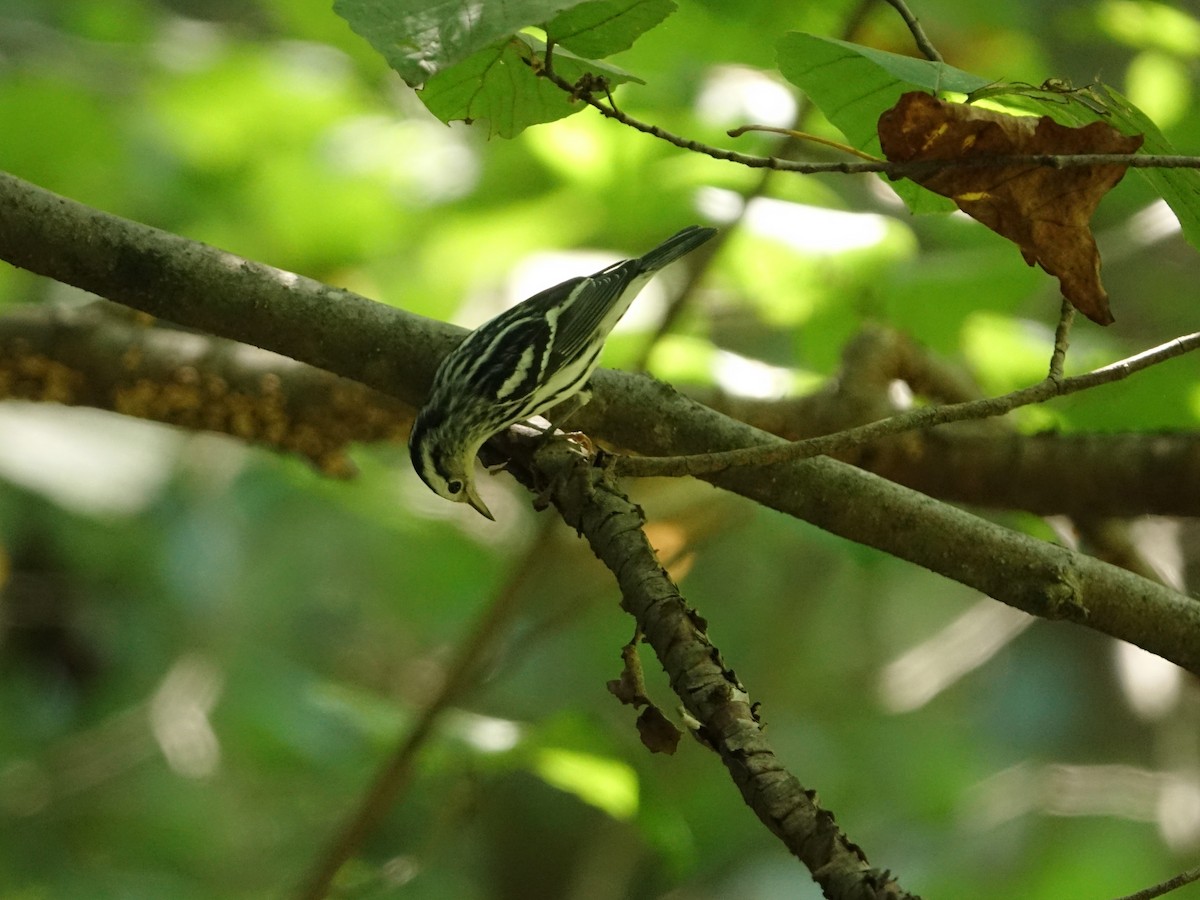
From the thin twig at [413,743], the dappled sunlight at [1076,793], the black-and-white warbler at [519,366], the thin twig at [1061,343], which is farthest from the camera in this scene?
the dappled sunlight at [1076,793]

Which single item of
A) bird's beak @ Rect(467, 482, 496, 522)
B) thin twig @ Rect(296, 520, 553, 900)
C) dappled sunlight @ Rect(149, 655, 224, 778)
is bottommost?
dappled sunlight @ Rect(149, 655, 224, 778)

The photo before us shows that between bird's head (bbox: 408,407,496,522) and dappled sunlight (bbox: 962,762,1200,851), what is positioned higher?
dappled sunlight (bbox: 962,762,1200,851)

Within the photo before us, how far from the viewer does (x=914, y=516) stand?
4.73 ft

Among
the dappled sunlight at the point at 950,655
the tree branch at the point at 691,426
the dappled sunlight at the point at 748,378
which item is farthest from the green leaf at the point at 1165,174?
the dappled sunlight at the point at 950,655

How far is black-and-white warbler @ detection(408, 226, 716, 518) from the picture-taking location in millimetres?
1797

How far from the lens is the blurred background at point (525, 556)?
2430mm

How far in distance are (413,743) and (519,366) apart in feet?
2.28

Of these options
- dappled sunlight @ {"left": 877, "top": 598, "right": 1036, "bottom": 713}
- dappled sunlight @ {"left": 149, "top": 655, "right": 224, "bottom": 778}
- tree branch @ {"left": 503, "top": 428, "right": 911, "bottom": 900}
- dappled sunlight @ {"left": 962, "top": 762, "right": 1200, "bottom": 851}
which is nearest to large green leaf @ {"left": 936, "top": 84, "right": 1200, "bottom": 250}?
tree branch @ {"left": 503, "top": 428, "right": 911, "bottom": 900}

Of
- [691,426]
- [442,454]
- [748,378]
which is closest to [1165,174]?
[691,426]

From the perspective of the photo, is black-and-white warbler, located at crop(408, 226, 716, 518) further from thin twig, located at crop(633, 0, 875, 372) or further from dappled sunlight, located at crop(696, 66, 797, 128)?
dappled sunlight, located at crop(696, 66, 797, 128)

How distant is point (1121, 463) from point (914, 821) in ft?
6.30

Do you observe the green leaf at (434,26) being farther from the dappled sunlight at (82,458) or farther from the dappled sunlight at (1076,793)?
the dappled sunlight at (1076,793)

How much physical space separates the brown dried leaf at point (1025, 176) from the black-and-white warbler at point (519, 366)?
0.64 meters

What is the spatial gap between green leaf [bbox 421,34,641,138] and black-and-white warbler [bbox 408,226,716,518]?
34 centimetres
